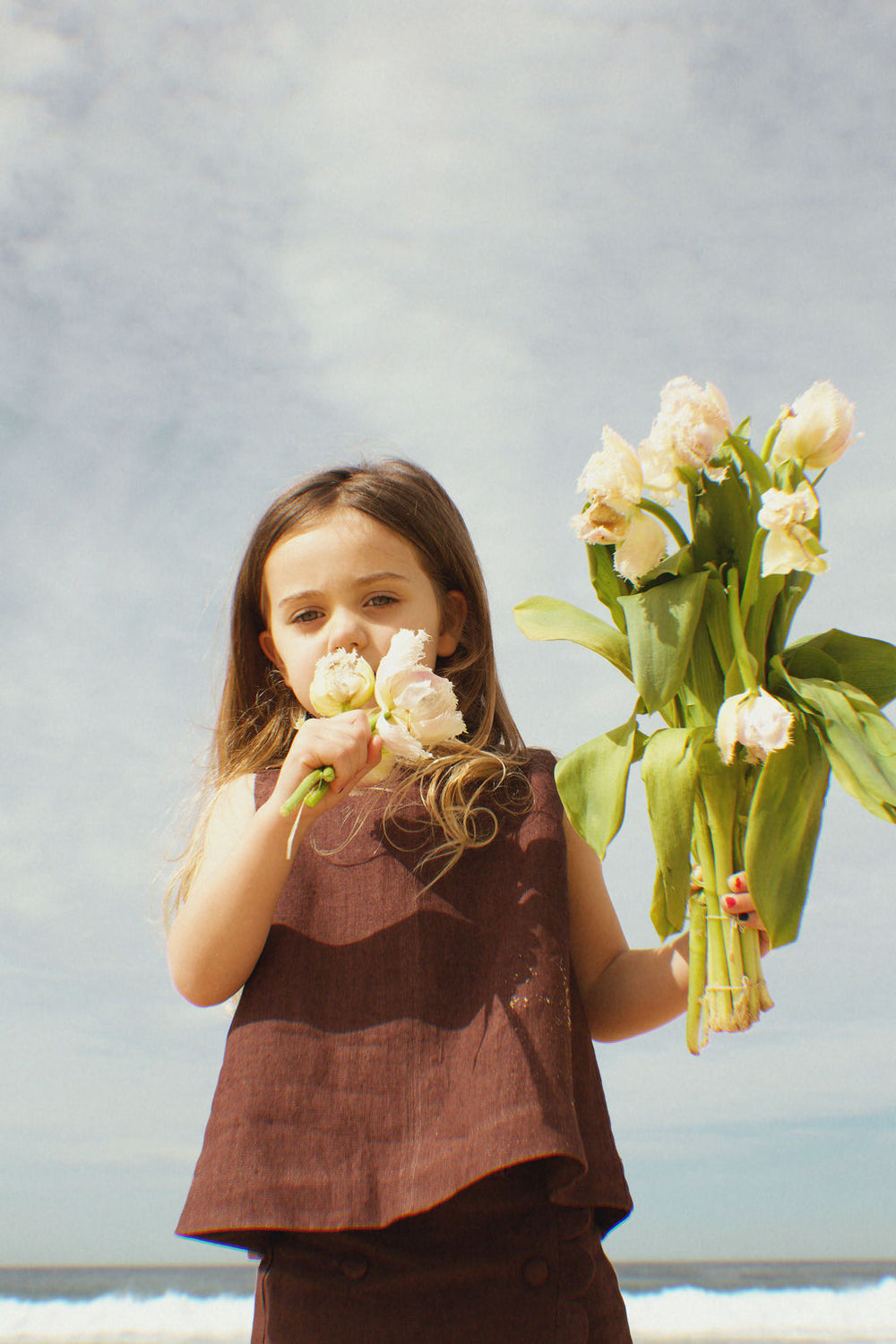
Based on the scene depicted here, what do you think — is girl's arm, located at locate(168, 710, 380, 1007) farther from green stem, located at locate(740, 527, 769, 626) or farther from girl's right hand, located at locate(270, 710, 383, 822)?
green stem, located at locate(740, 527, 769, 626)

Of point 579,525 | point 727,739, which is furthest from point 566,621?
point 727,739

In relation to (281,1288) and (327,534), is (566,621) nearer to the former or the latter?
(327,534)

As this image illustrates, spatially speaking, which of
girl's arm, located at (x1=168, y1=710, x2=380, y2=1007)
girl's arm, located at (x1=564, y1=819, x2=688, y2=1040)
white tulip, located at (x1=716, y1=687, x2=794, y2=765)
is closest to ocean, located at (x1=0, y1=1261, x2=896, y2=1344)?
girl's arm, located at (x1=564, y1=819, x2=688, y2=1040)

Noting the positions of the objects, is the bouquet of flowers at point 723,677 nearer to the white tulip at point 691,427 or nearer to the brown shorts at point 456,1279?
the white tulip at point 691,427

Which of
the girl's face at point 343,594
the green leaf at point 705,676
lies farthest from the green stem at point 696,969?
the girl's face at point 343,594

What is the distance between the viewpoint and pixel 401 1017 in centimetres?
125

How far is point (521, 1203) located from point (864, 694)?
0.76 metres

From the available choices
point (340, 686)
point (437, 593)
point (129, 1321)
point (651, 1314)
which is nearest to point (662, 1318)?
point (651, 1314)

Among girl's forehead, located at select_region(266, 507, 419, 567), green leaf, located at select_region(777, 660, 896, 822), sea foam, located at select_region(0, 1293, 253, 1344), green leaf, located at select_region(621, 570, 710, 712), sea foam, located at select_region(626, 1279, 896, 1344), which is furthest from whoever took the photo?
sea foam, located at select_region(0, 1293, 253, 1344)

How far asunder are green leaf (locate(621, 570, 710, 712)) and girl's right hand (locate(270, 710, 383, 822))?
335mm

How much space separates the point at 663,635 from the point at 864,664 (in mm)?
303

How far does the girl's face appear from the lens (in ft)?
4.89

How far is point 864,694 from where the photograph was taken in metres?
1.15

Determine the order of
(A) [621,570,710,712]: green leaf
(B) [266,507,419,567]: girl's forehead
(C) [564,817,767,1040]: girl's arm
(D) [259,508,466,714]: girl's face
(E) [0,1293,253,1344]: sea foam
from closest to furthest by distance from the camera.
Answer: (A) [621,570,710,712]: green leaf → (C) [564,817,767,1040]: girl's arm → (D) [259,508,466,714]: girl's face → (B) [266,507,419,567]: girl's forehead → (E) [0,1293,253,1344]: sea foam
